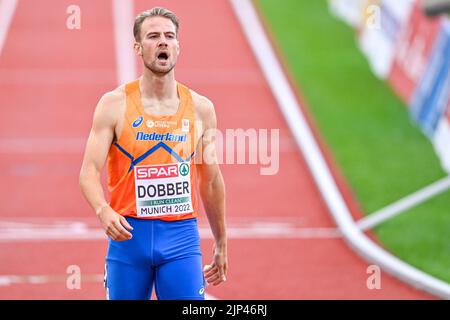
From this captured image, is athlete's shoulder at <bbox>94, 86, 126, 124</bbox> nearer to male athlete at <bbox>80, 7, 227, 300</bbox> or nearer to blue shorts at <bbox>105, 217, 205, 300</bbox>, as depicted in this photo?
male athlete at <bbox>80, 7, 227, 300</bbox>

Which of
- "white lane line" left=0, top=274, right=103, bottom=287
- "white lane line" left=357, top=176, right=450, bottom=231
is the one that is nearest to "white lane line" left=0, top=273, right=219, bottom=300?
"white lane line" left=0, top=274, right=103, bottom=287

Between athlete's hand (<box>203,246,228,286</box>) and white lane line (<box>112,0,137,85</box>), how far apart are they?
11.0 m

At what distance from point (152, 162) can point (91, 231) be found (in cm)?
554

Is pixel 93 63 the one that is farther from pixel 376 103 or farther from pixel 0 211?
pixel 0 211

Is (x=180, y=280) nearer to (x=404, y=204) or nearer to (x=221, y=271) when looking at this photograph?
(x=221, y=271)

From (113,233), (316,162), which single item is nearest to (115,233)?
(113,233)

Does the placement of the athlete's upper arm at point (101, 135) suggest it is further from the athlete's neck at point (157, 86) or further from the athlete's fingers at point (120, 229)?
the athlete's fingers at point (120, 229)

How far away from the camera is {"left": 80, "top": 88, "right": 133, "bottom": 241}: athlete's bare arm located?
6.27 meters

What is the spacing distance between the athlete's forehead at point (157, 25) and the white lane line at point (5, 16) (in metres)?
13.6

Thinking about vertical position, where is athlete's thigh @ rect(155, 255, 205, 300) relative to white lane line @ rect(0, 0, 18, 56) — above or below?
below

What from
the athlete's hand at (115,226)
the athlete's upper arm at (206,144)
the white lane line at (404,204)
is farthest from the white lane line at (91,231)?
the athlete's hand at (115,226)

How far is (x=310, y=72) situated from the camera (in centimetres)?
1923
